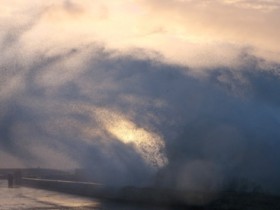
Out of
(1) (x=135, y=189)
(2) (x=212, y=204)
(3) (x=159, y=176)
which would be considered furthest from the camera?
(3) (x=159, y=176)

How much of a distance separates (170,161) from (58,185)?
10.4 m

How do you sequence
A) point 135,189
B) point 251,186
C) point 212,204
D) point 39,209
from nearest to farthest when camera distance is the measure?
point 39,209, point 212,204, point 135,189, point 251,186

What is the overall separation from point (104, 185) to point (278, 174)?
1283 cm

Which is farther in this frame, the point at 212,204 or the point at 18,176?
the point at 18,176

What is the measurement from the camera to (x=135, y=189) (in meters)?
33.4

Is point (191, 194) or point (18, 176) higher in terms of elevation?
point (18, 176)

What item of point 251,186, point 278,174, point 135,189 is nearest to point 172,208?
point 135,189

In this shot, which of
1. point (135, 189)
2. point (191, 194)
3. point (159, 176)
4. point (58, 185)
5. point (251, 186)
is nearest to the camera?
point (191, 194)

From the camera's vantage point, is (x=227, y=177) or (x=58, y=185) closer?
(x=227, y=177)

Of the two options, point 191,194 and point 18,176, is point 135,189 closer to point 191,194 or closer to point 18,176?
point 191,194

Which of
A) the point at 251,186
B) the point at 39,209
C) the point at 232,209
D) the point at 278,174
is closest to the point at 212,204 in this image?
the point at 232,209

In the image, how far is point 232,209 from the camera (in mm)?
22672

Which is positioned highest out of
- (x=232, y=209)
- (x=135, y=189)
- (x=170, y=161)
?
(x=170, y=161)

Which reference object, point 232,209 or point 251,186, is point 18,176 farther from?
point 232,209
